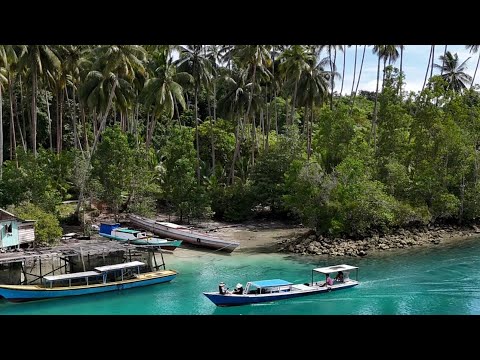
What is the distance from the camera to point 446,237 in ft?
94.1

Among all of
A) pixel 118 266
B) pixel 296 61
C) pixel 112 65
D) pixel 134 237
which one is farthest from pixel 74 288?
pixel 296 61

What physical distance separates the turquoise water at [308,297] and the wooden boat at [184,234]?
62cm

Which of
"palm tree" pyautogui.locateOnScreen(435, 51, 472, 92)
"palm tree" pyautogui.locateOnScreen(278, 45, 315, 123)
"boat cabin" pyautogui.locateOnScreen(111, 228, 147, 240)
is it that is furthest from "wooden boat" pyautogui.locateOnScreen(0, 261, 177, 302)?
"palm tree" pyautogui.locateOnScreen(435, 51, 472, 92)

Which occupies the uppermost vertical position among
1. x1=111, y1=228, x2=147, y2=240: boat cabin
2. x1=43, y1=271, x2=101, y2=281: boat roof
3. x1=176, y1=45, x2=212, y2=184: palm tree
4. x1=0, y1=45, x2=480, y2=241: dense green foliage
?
x1=176, y1=45, x2=212, y2=184: palm tree

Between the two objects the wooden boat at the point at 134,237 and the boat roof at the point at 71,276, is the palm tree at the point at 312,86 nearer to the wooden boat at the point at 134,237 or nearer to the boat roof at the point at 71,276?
the wooden boat at the point at 134,237

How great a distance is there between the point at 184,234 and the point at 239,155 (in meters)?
14.5

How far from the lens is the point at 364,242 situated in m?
26.2

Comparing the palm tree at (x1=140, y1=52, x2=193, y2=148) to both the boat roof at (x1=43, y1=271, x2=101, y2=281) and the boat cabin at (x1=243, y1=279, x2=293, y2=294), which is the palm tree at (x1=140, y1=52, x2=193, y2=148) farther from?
the boat cabin at (x1=243, y1=279, x2=293, y2=294)

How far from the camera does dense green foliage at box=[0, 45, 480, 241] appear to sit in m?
26.8

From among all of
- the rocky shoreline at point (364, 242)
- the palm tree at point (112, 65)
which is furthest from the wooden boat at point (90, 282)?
the palm tree at point (112, 65)

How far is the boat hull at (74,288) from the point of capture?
1795cm

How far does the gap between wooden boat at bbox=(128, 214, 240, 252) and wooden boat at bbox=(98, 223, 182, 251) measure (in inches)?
44.0

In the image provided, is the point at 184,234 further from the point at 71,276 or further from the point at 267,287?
the point at 267,287
